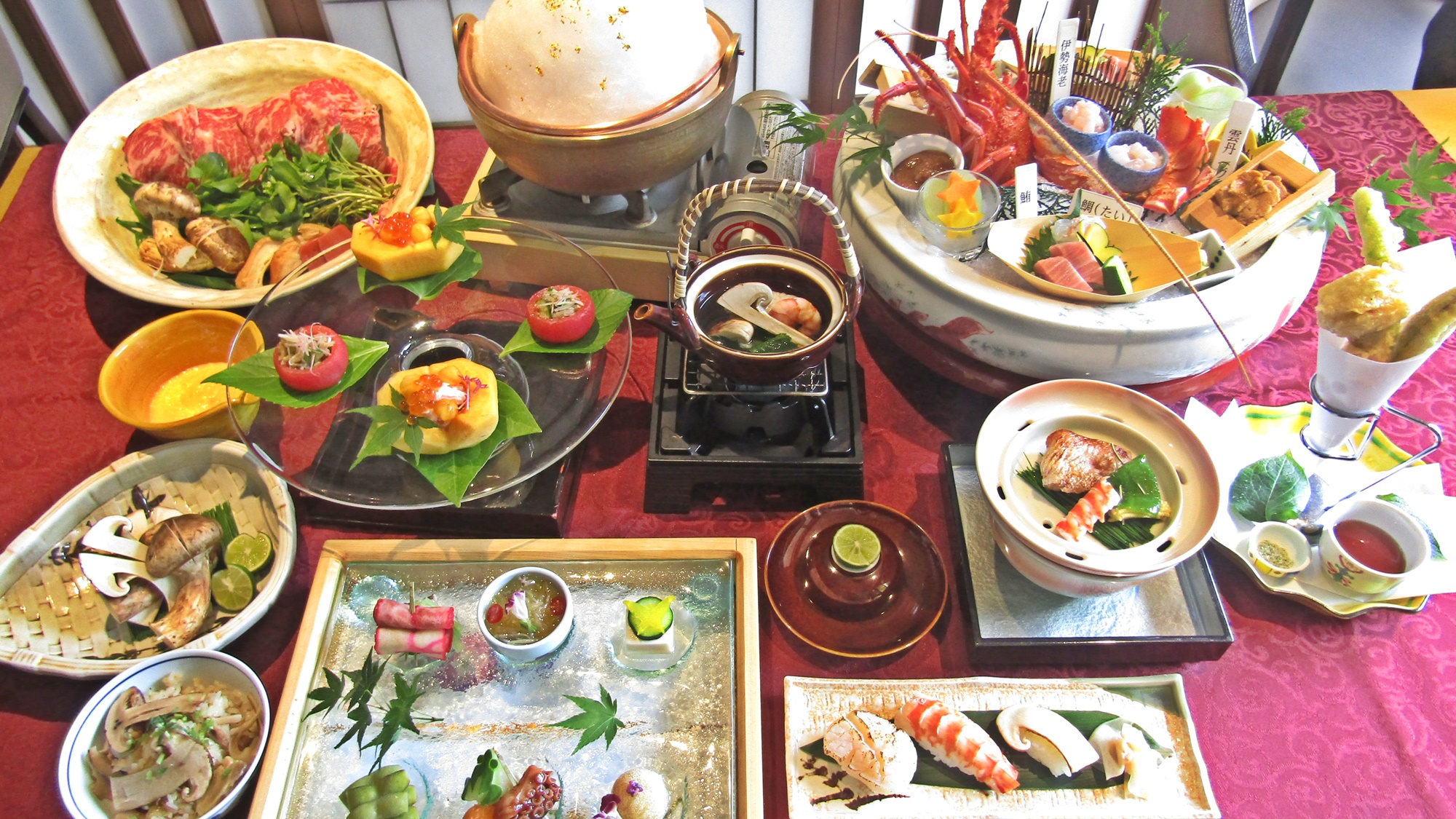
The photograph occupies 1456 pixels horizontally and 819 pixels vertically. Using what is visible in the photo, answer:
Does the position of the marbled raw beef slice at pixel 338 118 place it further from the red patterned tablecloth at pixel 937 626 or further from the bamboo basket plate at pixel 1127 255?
the bamboo basket plate at pixel 1127 255

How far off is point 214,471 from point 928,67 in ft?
5.70

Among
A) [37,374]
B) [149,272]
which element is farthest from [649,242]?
[37,374]

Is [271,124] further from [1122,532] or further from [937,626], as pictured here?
[1122,532]

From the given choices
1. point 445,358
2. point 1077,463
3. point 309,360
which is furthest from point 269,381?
point 1077,463

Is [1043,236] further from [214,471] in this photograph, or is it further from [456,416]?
[214,471]

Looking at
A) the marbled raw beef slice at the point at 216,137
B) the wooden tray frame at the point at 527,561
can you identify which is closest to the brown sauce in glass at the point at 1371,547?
the wooden tray frame at the point at 527,561

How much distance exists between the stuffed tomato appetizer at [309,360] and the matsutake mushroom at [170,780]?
609 millimetres

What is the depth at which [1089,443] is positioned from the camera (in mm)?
1470

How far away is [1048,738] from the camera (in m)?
1.29

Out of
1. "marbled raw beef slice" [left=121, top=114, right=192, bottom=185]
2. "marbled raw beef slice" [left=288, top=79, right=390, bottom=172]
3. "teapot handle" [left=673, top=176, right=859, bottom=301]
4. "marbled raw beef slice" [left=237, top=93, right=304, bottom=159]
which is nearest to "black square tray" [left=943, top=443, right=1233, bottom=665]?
"teapot handle" [left=673, top=176, right=859, bottom=301]

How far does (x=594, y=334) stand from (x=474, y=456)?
13.3 inches

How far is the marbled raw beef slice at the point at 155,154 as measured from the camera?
202 centimetres

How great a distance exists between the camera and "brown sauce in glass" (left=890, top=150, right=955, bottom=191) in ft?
5.96

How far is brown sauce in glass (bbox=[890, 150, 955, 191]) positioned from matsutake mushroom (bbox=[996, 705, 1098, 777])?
1117 millimetres
